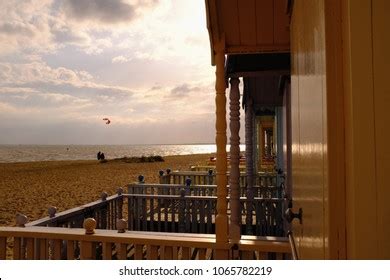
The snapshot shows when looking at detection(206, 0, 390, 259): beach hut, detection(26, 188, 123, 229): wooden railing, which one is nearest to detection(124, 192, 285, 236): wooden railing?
detection(26, 188, 123, 229): wooden railing

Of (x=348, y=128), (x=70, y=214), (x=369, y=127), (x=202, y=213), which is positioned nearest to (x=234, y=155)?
(x=70, y=214)

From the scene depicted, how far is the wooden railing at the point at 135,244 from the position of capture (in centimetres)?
339

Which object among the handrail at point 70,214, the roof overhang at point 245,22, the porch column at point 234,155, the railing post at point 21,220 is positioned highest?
the roof overhang at point 245,22

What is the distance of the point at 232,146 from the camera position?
4.23 meters

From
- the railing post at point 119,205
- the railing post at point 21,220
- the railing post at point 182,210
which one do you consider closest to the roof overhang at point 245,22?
the railing post at point 21,220

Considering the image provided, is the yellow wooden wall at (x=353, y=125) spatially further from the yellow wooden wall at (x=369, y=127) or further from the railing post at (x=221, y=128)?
the railing post at (x=221, y=128)

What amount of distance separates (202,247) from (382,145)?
2.65 meters

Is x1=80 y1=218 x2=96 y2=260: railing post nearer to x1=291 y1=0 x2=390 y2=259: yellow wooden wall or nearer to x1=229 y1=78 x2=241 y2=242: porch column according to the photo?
x1=229 y1=78 x2=241 y2=242: porch column

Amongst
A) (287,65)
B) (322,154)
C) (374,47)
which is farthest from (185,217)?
(374,47)

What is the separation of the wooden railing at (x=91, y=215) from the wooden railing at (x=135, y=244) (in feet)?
1.31

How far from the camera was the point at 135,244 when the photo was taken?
139 inches

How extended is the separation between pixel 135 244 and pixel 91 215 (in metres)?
2.43

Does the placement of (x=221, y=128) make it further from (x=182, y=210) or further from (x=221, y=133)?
(x=182, y=210)
